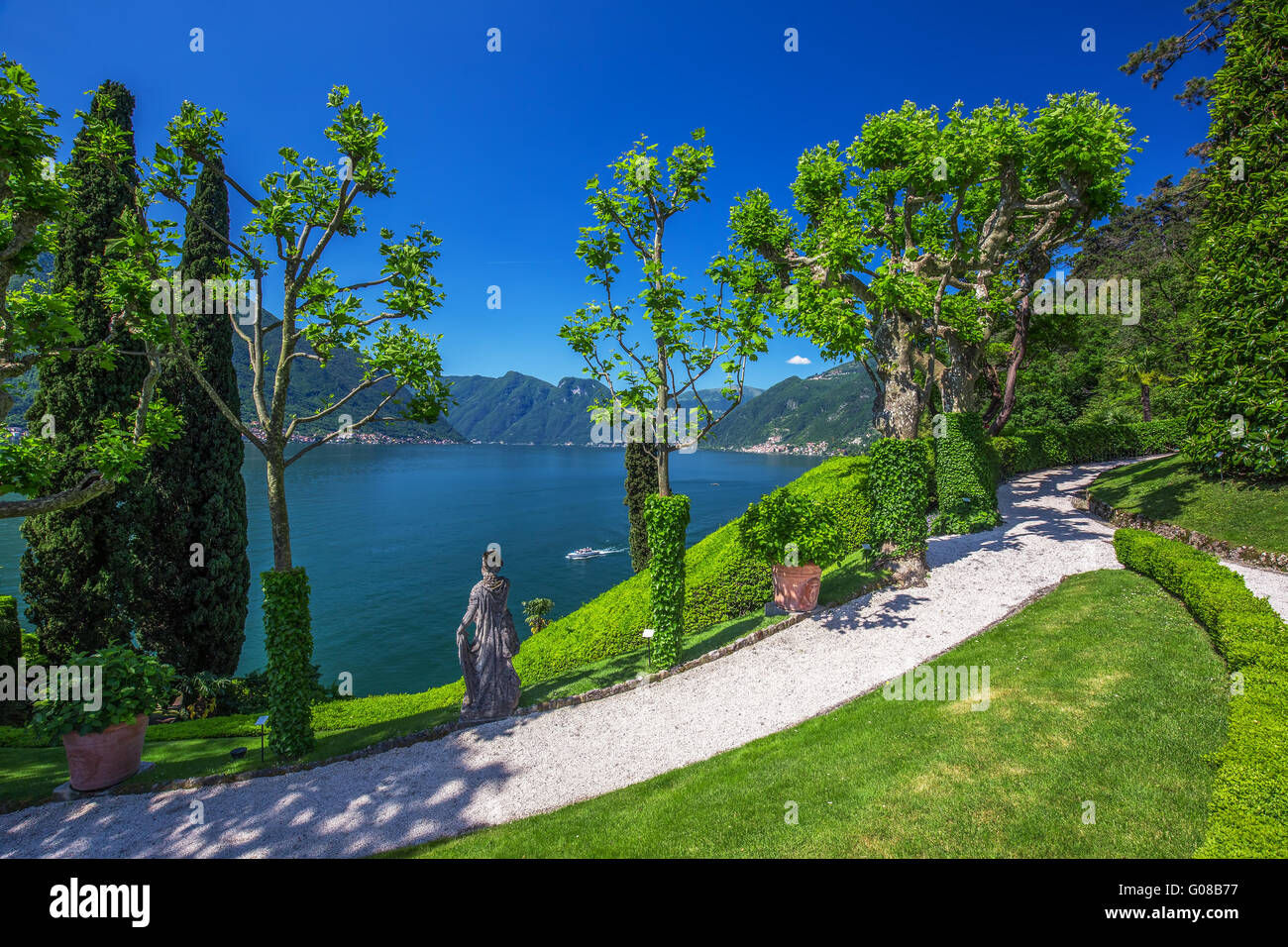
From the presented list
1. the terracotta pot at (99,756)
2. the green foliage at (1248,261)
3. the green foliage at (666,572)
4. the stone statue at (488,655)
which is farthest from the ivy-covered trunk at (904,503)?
the terracotta pot at (99,756)

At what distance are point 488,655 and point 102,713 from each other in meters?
6.15

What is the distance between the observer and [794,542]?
510 inches

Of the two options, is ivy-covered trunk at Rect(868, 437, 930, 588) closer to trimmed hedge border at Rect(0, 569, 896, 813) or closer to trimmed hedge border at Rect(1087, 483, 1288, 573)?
trimmed hedge border at Rect(0, 569, 896, 813)

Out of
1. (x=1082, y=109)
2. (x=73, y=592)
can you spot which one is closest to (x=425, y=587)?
(x=73, y=592)

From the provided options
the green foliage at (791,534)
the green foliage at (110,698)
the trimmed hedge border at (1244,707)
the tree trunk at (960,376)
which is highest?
the tree trunk at (960,376)

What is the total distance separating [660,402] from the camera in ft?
41.7

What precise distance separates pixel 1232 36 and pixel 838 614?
2011 cm

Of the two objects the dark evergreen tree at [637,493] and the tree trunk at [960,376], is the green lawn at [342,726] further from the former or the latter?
the dark evergreen tree at [637,493]

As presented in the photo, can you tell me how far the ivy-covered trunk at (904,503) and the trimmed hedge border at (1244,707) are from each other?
4749 millimetres

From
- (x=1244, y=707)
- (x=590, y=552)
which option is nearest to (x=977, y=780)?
(x=1244, y=707)

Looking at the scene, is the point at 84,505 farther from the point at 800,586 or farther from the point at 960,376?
the point at 960,376

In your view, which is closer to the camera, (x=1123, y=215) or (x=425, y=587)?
(x=1123, y=215)

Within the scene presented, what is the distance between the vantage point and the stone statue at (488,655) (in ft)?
34.9

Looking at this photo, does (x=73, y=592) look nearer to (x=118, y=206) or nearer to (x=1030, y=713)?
(x=118, y=206)
